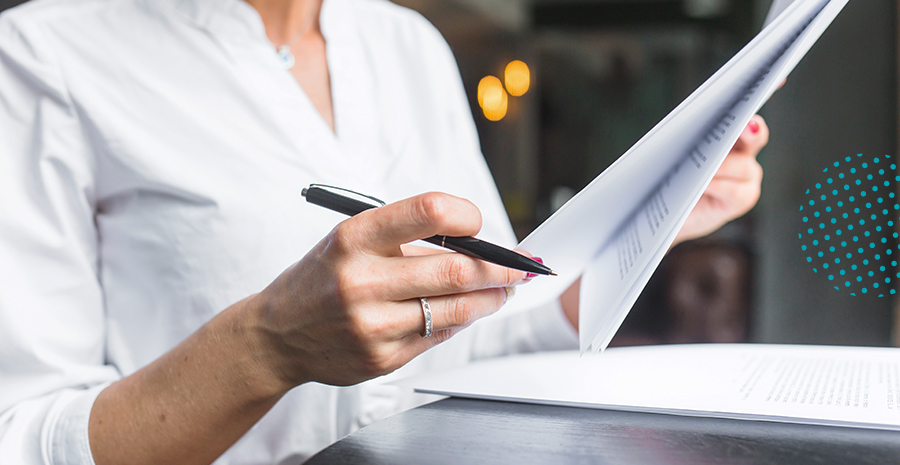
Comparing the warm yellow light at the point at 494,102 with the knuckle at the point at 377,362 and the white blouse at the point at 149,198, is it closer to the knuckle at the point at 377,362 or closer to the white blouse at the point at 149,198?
the white blouse at the point at 149,198

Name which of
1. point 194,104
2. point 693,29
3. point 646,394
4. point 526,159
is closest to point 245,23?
point 194,104

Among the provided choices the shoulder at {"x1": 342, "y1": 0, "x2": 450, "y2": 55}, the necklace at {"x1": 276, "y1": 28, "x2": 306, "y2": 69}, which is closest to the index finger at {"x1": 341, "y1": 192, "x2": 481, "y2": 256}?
the necklace at {"x1": 276, "y1": 28, "x2": 306, "y2": 69}

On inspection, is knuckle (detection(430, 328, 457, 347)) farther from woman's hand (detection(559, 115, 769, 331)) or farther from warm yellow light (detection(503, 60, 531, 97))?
warm yellow light (detection(503, 60, 531, 97))

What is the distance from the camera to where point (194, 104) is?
2.42ft

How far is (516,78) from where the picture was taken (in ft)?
17.8

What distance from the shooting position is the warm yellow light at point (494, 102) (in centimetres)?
546

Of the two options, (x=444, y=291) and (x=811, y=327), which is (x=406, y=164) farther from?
(x=811, y=327)

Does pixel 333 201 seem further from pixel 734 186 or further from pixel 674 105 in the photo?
pixel 674 105

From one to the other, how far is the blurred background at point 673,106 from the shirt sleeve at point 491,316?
116cm

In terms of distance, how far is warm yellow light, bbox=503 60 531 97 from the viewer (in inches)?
211

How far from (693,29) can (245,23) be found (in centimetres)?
421

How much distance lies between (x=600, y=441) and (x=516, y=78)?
17.3ft

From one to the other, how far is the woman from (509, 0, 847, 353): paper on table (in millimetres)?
69

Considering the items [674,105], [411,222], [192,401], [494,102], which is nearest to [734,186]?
[411,222]
